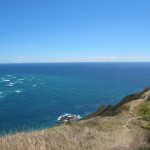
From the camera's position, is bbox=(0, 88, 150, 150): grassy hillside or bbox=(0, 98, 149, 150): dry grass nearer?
bbox=(0, 98, 149, 150): dry grass

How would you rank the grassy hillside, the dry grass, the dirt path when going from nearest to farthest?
the dry grass → the grassy hillside → the dirt path

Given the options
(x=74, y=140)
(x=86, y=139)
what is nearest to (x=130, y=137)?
(x=86, y=139)

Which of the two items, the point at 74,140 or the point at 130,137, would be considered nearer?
the point at 74,140

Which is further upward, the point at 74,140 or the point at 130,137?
the point at 74,140

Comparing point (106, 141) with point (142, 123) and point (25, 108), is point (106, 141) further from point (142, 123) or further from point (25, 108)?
point (25, 108)

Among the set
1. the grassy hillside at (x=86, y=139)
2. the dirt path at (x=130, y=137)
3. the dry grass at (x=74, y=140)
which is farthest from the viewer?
the dirt path at (x=130, y=137)

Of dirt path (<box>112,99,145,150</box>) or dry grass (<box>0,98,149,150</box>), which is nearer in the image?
dry grass (<box>0,98,149,150</box>)

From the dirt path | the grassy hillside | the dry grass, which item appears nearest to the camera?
the dry grass

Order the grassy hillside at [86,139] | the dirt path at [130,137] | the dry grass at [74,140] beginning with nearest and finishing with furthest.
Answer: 1. the dry grass at [74,140]
2. the grassy hillside at [86,139]
3. the dirt path at [130,137]

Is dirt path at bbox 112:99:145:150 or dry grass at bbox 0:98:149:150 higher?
dry grass at bbox 0:98:149:150

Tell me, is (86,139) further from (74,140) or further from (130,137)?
(130,137)

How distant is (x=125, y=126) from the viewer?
1766 cm

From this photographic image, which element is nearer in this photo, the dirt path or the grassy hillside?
the grassy hillside

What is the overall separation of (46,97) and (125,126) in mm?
57305
